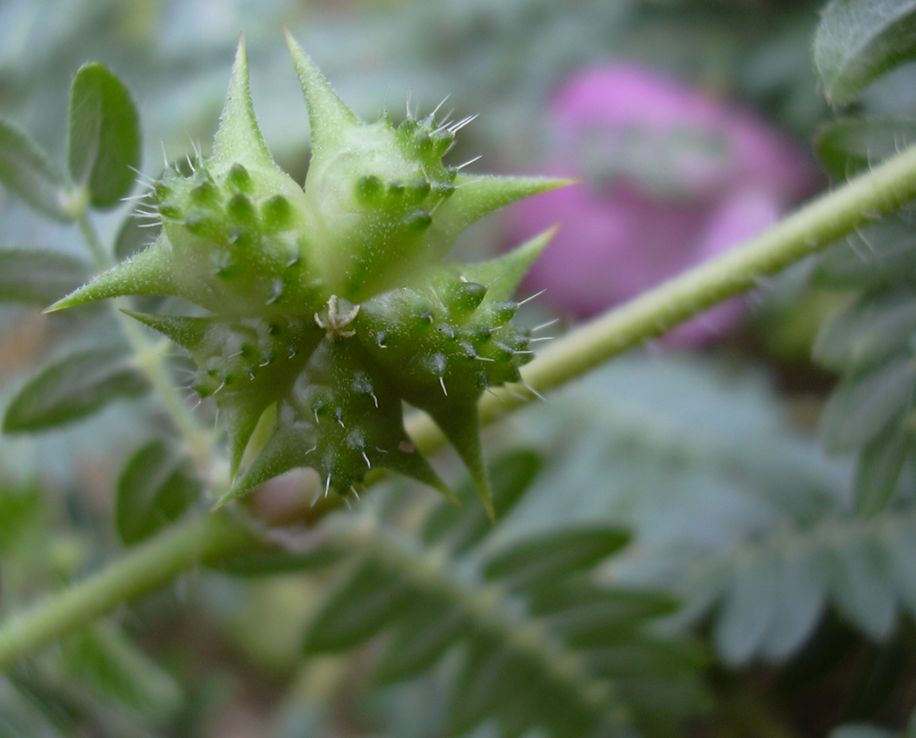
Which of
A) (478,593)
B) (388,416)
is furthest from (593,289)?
(388,416)

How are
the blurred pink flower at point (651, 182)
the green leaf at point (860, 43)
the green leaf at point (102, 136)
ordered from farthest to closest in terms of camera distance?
the blurred pink flower at point (651, 182), the green leaf at point (102, 136), the green leaf at point (860, 43)

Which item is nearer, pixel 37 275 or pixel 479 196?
pixel 479 196

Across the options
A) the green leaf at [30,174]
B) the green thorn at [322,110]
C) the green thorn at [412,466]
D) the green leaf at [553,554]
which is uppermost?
the green leaf at [30,174]

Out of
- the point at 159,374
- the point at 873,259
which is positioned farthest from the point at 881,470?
the point at 159,374

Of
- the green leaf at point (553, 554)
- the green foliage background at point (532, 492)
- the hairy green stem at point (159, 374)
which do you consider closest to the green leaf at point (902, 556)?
the green foliage background at point (532, 492)

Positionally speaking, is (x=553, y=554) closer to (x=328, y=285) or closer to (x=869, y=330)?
(x=869, y=330)

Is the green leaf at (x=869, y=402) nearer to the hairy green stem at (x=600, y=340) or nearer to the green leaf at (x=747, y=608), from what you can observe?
the hairy green stem at (x=600, y=340)

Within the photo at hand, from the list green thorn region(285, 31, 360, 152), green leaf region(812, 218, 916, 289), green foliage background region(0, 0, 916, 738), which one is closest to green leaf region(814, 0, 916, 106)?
green foliage background region(0, 0, 916, 738)
